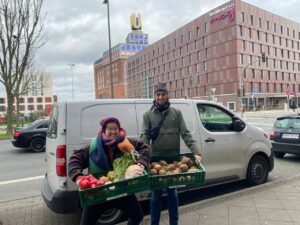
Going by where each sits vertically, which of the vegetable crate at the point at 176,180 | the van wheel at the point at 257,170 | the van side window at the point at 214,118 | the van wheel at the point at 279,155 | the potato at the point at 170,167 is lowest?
the van wheel at the point at 279,155

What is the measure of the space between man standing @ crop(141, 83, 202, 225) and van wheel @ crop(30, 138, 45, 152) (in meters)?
9.89

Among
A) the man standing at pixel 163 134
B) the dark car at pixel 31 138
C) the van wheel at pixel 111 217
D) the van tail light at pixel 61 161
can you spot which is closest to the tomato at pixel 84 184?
the man standing at pixel 163 134

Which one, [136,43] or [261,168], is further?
[136,43]

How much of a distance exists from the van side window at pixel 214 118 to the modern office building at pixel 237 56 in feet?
164

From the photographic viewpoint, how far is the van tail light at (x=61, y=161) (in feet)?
12.8

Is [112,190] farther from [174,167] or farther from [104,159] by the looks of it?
[174,167]

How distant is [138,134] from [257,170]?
8.87 feet

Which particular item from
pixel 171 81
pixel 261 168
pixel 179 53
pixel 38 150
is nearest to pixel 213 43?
pixel 179 53

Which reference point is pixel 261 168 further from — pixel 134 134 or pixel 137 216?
pixel 137 216


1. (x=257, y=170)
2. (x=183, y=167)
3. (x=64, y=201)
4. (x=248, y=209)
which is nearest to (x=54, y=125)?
(x=64, y=201)

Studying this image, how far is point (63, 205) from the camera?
388cm

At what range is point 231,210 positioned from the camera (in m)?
4.25

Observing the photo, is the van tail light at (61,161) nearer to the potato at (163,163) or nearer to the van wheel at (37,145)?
the potato at (163,163)

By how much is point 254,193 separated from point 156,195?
7.20ft
